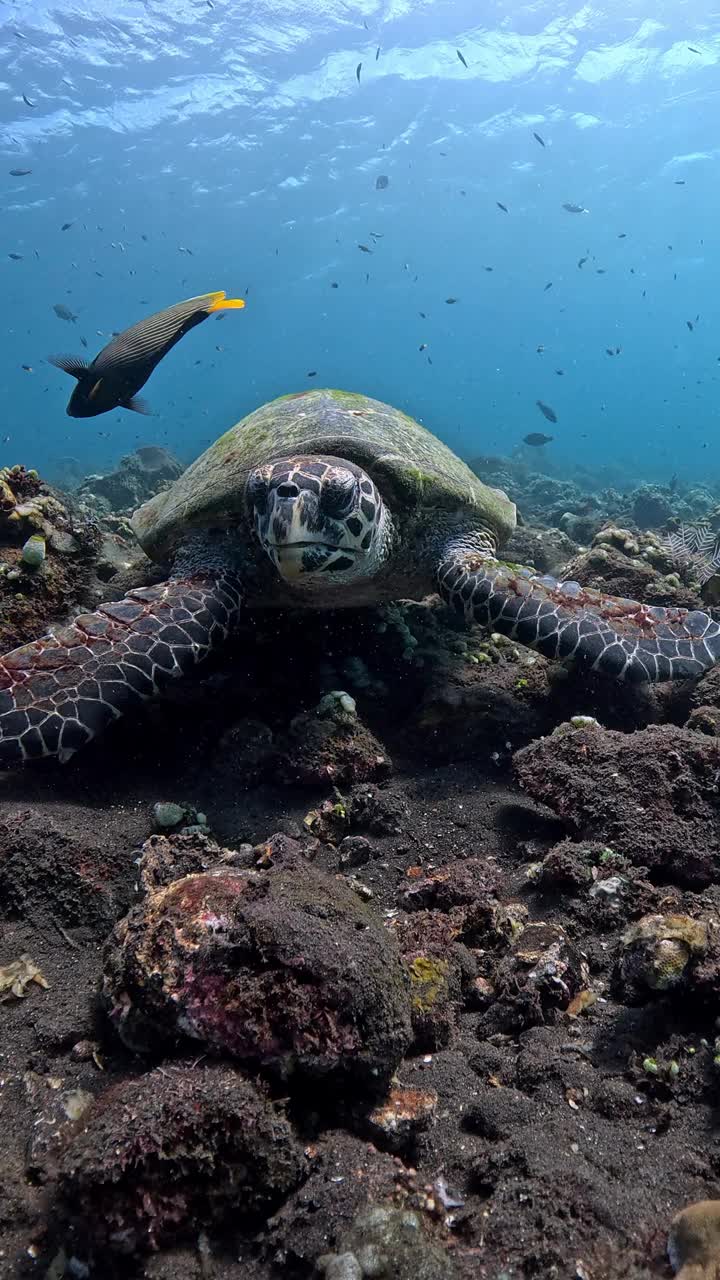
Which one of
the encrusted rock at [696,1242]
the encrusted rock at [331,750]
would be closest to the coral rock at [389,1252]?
the encrusted rock at [696,1242]

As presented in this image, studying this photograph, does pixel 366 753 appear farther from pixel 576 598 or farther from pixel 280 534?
pixel 576 598

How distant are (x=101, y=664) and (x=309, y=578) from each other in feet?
5.06

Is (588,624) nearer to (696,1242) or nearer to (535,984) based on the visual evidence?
(535,984)

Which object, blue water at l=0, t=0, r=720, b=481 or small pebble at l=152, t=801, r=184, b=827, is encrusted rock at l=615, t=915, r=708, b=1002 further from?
blue water at l=0, t=0, r=720, b=481

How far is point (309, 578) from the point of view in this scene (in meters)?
4.53

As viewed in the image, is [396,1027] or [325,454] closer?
[396,1027]

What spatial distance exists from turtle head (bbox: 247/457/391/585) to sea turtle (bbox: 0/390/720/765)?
0.04ft

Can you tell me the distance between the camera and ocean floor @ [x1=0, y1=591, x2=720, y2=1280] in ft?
5.14

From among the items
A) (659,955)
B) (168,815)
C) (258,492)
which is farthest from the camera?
(258,492)

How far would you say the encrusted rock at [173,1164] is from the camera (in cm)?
156

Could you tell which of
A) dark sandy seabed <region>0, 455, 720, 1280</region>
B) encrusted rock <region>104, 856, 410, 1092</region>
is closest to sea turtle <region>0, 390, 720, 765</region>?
dark sandy seabed <region>0, 455, 720, 1280</region>

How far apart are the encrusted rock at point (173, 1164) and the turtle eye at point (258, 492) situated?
12.2ft

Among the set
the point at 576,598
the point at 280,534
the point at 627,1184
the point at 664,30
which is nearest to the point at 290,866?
the point at 627,1184

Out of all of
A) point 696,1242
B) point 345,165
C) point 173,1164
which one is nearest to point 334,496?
point 173,1164
